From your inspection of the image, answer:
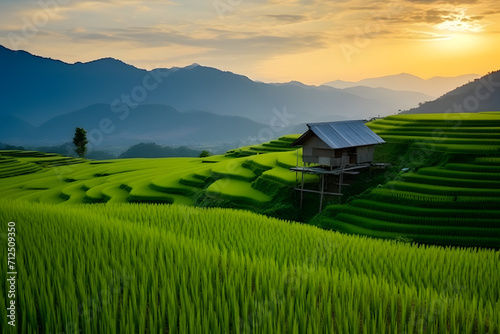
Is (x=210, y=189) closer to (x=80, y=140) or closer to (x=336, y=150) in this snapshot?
(x=336, y=150)

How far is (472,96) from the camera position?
86562 millimetres

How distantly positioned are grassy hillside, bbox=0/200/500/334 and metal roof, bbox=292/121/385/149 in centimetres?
1022

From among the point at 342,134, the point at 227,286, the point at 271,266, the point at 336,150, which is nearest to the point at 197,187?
the point at 336,150

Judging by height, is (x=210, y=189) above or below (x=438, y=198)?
below

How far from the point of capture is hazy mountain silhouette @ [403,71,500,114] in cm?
8938

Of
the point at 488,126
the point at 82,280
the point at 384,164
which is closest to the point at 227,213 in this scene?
the point at 82,280

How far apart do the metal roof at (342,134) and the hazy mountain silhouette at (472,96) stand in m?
74.5

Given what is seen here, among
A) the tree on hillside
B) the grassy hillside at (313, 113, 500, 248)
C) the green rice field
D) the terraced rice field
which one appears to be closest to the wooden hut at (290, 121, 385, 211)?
the terraced rice field

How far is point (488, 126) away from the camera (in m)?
21.3

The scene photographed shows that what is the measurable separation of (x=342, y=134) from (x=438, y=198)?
5.76 metres

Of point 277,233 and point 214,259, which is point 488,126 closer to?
point 277,233

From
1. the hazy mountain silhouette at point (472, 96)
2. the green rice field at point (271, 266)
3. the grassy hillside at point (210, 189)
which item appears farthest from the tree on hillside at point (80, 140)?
the hazy mountain silhouette at point (472, 96)

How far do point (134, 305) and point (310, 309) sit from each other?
1738mm

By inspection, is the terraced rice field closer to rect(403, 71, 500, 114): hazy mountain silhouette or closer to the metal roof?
the metal roof
